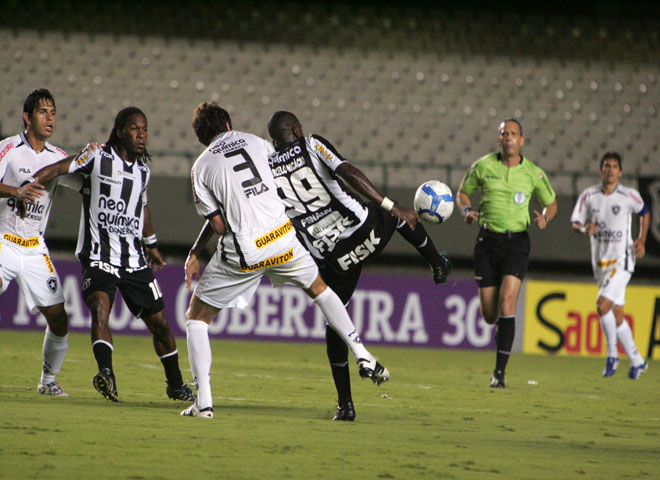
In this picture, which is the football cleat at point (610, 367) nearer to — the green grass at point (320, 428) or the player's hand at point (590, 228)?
the green grass at point (320, 428)

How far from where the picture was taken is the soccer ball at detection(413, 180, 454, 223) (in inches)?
255

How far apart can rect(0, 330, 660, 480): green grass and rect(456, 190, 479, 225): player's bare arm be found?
5.39 feet

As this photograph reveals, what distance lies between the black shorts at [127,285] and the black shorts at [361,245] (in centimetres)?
131

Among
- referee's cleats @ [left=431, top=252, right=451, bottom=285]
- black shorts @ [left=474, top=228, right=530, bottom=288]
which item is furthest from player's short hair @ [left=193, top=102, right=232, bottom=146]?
black shorts @ [left=474, top=228, right=530, bottom=288]

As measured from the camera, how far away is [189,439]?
15.9ft

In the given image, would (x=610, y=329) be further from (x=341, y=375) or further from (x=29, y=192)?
(x=29, y=192)

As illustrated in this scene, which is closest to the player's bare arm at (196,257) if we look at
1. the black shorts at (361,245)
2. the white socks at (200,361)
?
the white socks at (200,361)

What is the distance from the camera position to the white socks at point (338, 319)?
5.68 meters

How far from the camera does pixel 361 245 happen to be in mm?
6066

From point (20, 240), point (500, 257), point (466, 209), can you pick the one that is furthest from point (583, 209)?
point (20, 240)

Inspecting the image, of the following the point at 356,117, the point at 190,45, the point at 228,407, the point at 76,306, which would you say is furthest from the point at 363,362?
the point at 190,45

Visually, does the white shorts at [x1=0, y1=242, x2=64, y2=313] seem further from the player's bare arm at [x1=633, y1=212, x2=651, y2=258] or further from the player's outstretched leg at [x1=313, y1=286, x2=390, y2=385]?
the player's bare arm at [x1=633, y1=212, x2=651, y2=258]

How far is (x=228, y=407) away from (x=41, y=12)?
14.3 m

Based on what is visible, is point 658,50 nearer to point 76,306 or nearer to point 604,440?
point 76,306
